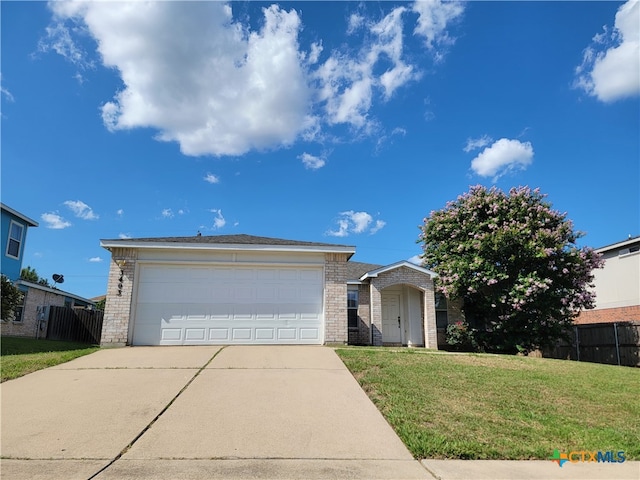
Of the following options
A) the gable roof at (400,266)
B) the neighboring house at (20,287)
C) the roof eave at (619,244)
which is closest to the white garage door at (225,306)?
the gable roof at (400,266)

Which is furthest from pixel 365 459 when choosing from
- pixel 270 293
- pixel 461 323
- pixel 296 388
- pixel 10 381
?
pixel 461 323

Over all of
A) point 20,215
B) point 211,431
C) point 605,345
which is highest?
point 20,215

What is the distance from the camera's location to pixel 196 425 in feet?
16.4

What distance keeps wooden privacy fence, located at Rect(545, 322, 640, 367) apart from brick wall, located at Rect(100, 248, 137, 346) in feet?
51.9

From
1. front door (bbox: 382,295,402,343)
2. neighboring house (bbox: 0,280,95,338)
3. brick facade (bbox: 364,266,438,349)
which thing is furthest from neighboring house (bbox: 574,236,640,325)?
neighboring house (bbox: 0,280,95,338)

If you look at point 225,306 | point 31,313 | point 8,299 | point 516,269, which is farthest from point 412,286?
point 31,313

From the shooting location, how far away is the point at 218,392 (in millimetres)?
6375

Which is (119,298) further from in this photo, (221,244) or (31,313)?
(31,313)

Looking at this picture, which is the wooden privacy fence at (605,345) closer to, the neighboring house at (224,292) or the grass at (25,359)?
the neighboring house at (224,292)

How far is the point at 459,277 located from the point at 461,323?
2.22 meters

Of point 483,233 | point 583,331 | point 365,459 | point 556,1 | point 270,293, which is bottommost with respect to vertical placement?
point 365,459

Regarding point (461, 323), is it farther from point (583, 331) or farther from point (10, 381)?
point (10, 381)

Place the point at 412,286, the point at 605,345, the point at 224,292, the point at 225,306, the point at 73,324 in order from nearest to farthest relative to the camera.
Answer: the point at 225,306, the point at 224,292, the point at 605,345, the point at 412,286, the point at 73,324

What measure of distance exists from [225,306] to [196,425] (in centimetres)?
726
